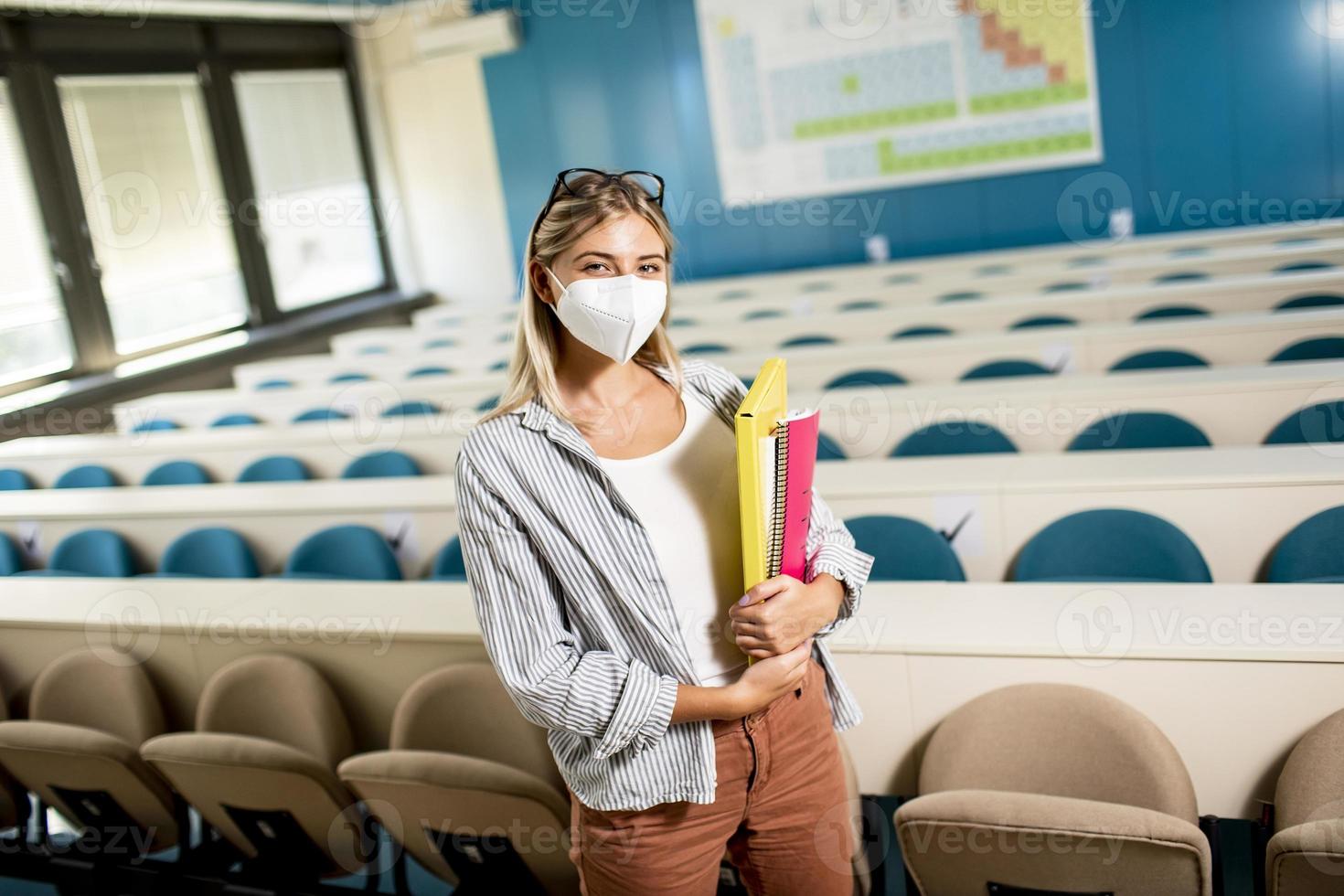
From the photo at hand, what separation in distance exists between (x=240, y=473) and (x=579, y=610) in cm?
369

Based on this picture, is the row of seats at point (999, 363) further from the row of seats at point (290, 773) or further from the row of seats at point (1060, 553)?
the row of seats at point (290, 773)

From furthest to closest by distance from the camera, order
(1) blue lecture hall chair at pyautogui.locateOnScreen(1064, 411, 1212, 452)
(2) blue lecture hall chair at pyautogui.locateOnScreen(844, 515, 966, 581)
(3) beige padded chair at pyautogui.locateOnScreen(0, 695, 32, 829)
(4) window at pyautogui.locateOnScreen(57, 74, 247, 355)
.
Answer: (4) window at pyautogui.locateOnScreen(57, 74, 247, 355) → (1) blue lecture hall chair at pyautogui.locateOnScreen(1064, 411, 1212, 452) → (2) blue lecture hall chair at pyautogui.locateOnScreen(844, 515, 966, 581) → (3) beige padded chair at pyautogui.locateOnScreen(0, 695, 32, 829)

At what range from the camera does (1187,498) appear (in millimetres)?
2660

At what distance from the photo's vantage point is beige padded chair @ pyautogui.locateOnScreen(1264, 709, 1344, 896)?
4.22 feet

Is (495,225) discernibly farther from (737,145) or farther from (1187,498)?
(1187,498)

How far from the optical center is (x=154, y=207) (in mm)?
7891

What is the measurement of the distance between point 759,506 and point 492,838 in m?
0.95

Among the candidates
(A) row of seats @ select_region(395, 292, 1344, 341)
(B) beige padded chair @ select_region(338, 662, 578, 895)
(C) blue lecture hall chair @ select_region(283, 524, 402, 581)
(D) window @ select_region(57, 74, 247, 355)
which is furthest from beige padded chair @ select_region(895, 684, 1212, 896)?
(D) window @ select_region(57, 74, 247, 355)

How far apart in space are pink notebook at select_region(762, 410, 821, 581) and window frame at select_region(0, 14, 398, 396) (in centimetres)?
691

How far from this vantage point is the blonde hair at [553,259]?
4.26ft

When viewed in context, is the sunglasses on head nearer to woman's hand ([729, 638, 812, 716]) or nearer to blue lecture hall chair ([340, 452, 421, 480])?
woman's hand ([729, 638, 812, 716])

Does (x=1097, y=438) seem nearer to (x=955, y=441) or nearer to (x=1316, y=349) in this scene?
(x=955, y=441)

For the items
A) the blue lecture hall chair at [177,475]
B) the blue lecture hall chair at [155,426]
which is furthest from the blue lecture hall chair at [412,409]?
the blue lecture hall chair at [155,426]

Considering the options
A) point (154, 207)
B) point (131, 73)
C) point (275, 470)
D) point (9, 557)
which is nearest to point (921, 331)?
point (275, 470)
